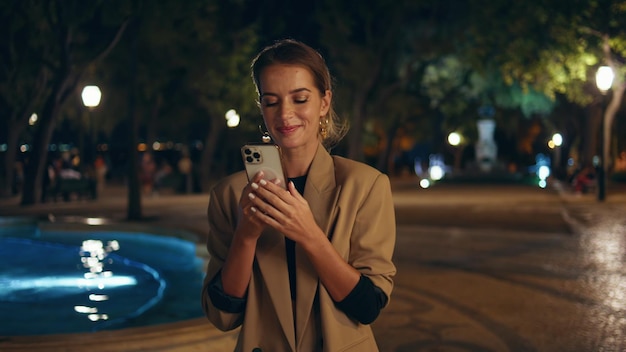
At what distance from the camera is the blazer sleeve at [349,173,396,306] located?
2.57 meters

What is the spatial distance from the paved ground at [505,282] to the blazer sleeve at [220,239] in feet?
13.0

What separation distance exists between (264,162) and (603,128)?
2628cm

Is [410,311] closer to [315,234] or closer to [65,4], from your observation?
[315,234]

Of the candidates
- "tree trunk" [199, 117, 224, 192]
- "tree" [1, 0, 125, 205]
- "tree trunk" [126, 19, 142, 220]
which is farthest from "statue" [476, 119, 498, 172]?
"tree trunk" [126, 19, 142, 220]

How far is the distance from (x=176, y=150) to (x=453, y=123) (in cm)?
2119

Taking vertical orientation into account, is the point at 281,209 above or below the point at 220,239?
above

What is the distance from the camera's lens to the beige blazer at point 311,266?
251cm

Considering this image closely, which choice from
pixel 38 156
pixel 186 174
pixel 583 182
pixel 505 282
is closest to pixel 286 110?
pixel 505 282

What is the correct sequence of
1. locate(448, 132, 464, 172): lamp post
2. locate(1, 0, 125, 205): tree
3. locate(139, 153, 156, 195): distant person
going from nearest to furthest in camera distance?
locate(1, 0, 125, 205): tree, locate(139, 153, 156, 195): distant person, locate(448, 132, 464, 172): lamp post

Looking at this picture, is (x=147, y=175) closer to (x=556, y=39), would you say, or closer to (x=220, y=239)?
(x=556, y=39)

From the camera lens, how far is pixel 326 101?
277 cm

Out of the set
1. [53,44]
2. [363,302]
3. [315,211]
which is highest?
[53,44]

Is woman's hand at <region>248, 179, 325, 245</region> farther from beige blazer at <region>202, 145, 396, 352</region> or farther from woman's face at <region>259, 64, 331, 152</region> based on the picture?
woman's face at <region>259, 64, 331, 152</region>

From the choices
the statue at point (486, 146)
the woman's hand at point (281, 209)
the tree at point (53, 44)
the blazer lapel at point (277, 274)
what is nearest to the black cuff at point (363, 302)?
the blazer lapel at point (277, 274)
